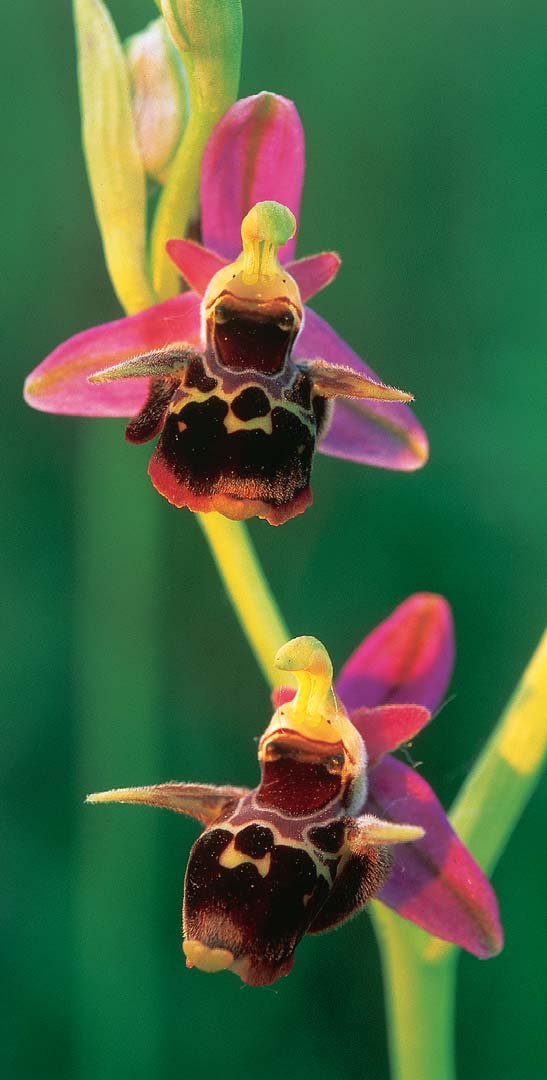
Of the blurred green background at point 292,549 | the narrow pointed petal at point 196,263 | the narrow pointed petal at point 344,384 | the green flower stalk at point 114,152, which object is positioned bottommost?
the blurred green background at point 292,549

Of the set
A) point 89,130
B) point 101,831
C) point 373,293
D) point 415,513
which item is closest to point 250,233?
point 89,130

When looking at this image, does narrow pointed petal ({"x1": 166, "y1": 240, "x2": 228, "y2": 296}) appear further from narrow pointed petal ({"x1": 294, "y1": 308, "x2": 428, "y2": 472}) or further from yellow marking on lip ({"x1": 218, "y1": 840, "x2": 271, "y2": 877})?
yellow marking on lip ({"x1": 218, "y1": 840, "x2": 271, "y2": 877})

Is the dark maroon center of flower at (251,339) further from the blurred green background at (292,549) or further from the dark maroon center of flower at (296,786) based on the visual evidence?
the blurred green background at (292,549)

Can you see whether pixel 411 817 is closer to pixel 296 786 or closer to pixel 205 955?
pixel 296 786

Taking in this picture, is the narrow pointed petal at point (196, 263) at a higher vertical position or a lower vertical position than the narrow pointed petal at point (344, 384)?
higher

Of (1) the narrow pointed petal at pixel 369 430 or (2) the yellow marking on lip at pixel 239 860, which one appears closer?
(2) the yellow marking on lip at pixel 239 860

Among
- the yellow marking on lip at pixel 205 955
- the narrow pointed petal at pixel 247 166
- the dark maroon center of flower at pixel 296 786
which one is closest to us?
the yellow marking on lip at pixel 205 955

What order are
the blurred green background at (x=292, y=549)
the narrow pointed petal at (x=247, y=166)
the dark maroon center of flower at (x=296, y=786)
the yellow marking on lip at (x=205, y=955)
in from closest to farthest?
the yellow marking on lip at (x=205, y=955) → the dark maroon center of flower at (x=296, y=786) → the narrow pointed petal at (x=247, y=166) → the blurred green background at (x=292, y=549)

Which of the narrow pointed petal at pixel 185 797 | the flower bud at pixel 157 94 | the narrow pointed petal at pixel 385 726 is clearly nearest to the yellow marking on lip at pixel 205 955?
the narrow pointed petal at pixel 185 797
